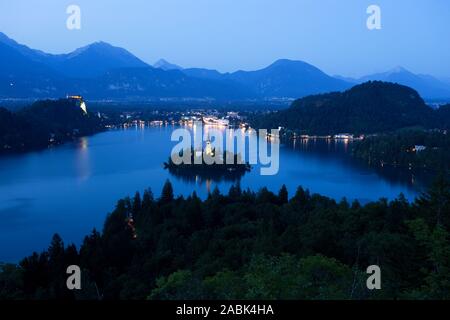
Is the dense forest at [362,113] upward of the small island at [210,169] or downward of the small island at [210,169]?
upward

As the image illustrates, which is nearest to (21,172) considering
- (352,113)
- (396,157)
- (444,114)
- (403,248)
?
(396,157)

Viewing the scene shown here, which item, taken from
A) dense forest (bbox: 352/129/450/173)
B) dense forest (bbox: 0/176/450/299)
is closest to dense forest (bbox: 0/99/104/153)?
dense forest (bbox: 352/129/450/173)

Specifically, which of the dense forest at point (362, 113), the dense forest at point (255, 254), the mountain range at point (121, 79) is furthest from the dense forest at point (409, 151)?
the mountain range at point (121, 79)

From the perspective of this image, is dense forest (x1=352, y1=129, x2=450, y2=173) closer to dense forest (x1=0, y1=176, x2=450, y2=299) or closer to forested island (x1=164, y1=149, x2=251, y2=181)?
forested island (x1=164, y1=149, x2=251, y2=181)

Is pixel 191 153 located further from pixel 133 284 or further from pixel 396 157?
pixel 133 284

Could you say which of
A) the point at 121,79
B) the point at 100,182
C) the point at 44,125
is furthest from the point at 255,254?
the point at 121,79

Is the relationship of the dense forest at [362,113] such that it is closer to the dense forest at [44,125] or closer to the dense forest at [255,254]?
the dense forest at [44,125]
